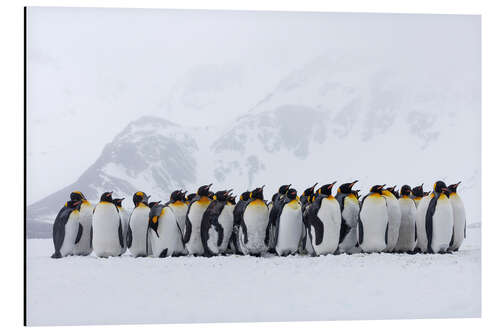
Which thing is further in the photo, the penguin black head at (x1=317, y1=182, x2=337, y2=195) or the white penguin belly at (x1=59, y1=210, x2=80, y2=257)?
the penguin black head at (x1=317, y1=182, x2=337, y2=195)

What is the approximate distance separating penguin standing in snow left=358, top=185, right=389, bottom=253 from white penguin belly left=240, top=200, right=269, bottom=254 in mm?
808

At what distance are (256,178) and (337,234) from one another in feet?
2.68

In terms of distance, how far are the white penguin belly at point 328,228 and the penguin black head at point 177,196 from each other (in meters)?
1.12

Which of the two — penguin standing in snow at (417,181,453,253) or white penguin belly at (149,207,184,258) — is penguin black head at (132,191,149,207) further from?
penguin standing in snow at (417,181,453,253)

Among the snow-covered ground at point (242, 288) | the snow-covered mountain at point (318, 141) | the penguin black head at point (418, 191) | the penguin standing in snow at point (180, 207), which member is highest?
the snow-covered mountain at point (318, 141)

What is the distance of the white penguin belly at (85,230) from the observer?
20.5 ft

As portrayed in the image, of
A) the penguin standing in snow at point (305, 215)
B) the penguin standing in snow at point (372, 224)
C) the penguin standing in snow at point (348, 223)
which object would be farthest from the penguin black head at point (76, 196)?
the penguin standing in snow at point (372, 224)

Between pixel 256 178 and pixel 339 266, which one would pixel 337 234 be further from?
pixel 256 178

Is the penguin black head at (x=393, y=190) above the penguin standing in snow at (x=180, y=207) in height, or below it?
above

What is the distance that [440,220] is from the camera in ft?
21.2

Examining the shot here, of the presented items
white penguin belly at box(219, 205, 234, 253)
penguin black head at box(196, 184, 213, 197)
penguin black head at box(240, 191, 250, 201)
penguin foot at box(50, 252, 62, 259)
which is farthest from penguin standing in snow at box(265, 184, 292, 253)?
penguin foot at box(50, 252, 62, 259)

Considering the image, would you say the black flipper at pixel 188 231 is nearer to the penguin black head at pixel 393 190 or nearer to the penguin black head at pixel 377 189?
the penguin black head at pixel 377 189

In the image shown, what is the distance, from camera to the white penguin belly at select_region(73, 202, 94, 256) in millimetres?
6262

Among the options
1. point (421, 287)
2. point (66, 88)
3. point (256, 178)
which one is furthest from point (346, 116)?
point (66, 88)
